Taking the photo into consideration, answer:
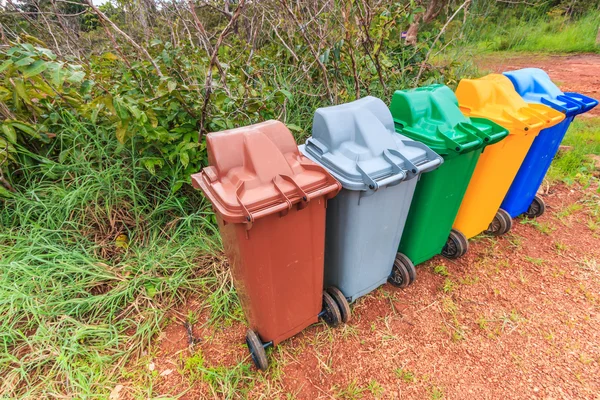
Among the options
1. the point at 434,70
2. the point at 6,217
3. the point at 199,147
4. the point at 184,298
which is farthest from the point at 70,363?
the point at 434,70

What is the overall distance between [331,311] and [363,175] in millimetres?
1006

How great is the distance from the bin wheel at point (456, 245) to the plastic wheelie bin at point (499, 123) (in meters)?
0.14

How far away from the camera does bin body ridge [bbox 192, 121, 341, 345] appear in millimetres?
1317

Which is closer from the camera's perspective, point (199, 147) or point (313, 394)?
point (313, 394)

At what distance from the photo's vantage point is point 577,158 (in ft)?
12.6

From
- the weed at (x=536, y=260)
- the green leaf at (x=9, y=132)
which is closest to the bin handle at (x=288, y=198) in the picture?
the green leaf at (x=9, y=132)

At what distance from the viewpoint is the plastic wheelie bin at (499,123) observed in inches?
83.4

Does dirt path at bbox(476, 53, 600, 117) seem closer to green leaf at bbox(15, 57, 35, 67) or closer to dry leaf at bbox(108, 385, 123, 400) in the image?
green leaf at bbox(15, 57, 35, 67)

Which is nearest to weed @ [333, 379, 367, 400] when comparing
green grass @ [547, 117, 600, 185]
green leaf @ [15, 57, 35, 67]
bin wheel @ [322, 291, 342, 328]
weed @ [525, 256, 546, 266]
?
bin wheel @ [322, 291, 342, 328]

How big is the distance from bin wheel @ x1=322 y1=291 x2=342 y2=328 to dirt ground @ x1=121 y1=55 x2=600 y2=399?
8 centimetres

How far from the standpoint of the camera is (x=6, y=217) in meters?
2.43

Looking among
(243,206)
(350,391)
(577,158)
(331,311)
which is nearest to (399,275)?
(331,311)

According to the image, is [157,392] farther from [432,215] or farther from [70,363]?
[432,215]

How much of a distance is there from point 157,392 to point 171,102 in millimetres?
1889
